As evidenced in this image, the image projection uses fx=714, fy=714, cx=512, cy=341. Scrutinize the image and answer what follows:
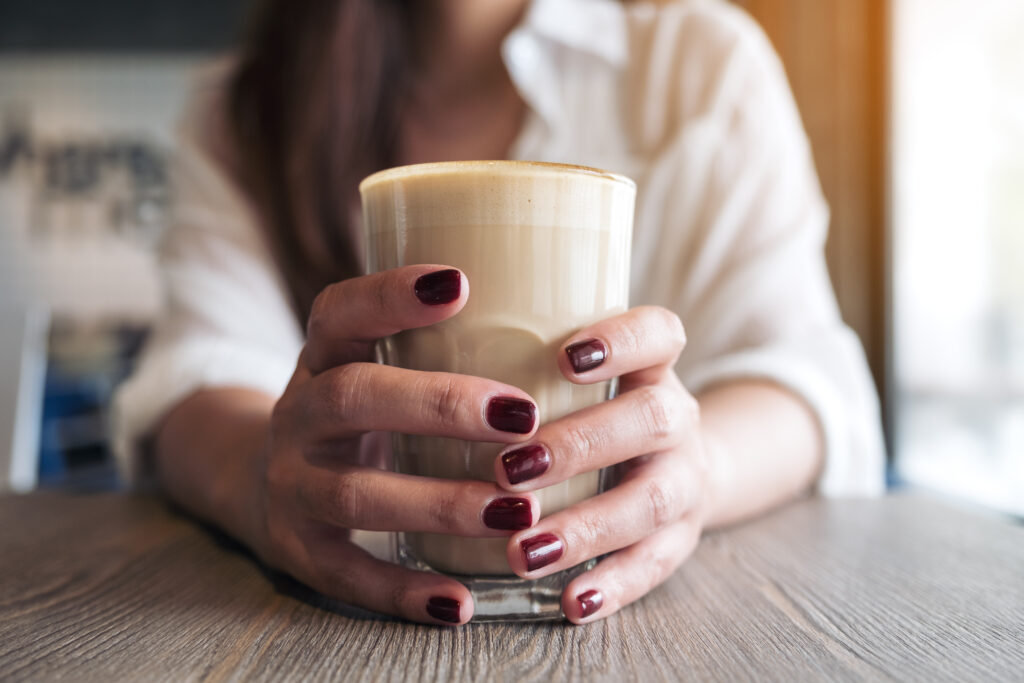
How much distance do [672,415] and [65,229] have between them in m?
5.51

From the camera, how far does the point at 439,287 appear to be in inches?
15.3

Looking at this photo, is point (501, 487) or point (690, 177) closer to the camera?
point (501, 487)

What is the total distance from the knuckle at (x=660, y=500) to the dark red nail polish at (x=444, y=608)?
132 millimetres

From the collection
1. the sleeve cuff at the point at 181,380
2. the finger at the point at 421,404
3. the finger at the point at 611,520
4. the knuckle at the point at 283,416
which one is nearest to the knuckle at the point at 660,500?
the finger at the point at 611,520

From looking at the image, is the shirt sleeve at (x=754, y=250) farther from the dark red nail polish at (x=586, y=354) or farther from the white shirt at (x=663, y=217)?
the dark red nail polish at (x=586, y=354)

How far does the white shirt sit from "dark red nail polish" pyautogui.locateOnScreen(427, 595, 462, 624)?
47 centimetres

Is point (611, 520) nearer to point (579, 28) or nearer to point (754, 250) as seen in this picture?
point (754, 250)

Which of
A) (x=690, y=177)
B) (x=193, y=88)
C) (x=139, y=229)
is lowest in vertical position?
(x=690, y=177)

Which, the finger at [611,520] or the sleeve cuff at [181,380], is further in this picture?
the sleeve cuff at [181,380]

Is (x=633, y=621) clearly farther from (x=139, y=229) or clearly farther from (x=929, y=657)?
(x=139, y=229)

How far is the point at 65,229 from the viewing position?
4.89 meters

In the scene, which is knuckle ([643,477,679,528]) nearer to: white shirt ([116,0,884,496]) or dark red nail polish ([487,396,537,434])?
dark red nail polish ([487,396,537,434])

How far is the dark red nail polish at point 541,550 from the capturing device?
39 cm

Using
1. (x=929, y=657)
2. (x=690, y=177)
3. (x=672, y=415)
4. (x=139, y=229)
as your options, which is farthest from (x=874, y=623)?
(x=139, y=229)
